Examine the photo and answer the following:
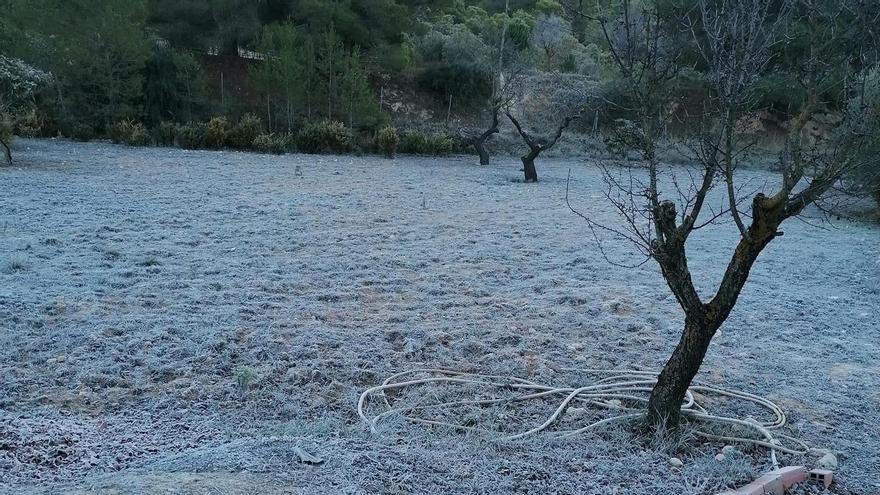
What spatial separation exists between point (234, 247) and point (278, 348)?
2.62 metres

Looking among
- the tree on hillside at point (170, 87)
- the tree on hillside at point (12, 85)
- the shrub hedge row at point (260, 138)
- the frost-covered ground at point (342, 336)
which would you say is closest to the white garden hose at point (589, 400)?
the frost-covered ground at point (342, 336)

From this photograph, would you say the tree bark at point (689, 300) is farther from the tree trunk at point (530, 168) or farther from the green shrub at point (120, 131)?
the green shrub at point (120, 131)

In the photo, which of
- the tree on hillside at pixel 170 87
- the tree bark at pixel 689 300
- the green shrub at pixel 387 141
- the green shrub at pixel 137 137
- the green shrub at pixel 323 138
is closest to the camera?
the tree bark at pixel 689 300

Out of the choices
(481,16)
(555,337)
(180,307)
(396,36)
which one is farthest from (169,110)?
(555,337)

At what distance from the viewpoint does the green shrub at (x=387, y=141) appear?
629 inches

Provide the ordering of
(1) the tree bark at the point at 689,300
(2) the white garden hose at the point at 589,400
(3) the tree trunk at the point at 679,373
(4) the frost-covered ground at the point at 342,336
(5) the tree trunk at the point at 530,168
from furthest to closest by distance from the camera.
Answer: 1. (5) the tree trunk at the point at 530,168
2. (2) the white garden hose at the point at 589,400
3. (3) the tree trunk at the point at 679,373
4. (1) the tree bark at the point at 689,300
5. (4) the frost-covered ground at the point at 342,336

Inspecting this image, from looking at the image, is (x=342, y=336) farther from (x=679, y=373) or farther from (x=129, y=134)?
(x=129, y=134)

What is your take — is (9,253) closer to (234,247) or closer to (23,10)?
(234,247)

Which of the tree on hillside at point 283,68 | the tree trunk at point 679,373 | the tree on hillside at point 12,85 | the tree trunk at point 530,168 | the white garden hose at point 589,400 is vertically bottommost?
the white garden hose at point 589,400

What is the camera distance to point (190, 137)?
15.3 metres

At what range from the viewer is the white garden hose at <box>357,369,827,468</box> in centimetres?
315

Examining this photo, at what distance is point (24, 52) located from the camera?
14.7 metres

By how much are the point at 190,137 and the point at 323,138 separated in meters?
2.61

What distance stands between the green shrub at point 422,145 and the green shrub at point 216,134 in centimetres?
367
